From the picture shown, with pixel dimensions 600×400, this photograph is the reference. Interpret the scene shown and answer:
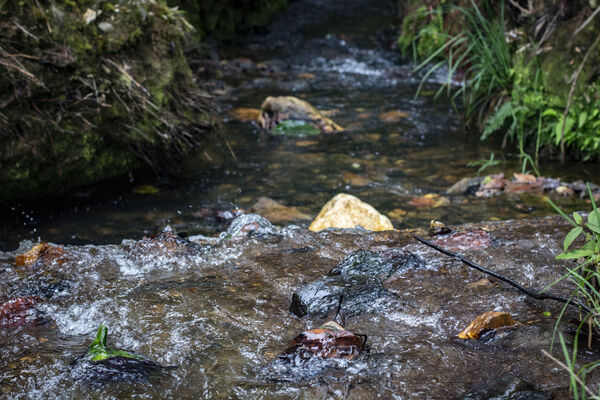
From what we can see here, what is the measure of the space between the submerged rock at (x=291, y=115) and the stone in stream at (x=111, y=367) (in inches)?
175

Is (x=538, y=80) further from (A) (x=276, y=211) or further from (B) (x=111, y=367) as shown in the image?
(B) (x=111, y=367)

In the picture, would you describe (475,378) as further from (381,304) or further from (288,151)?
(288,151)

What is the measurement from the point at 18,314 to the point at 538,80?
4534mm

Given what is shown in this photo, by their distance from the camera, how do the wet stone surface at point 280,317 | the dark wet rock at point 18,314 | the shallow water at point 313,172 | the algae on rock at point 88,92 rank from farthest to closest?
the shallow water at point 313,172 < the algae on rock at point 88,92 < the dark wet rock at point 18,314 < the wet stone surface at point 280,317

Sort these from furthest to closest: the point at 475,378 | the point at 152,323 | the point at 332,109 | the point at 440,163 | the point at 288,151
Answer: the point at 332,109, the point at 288,151, the point at 440,163, the point at 152,323, the point at 475,378

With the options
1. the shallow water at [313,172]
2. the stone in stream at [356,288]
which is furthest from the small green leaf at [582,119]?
the stone in stream at [356,288]

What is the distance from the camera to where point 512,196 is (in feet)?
14.0

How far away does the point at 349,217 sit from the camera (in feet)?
11.8

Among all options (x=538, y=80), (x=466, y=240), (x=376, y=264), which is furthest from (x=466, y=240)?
(x=538, y=80)

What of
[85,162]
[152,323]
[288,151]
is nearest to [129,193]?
[85,162]

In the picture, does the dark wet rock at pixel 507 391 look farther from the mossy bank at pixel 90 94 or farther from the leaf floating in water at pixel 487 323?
the mossy bank at pixel 90 94

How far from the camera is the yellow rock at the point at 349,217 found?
358 cm

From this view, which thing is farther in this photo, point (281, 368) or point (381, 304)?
point (381, 304)

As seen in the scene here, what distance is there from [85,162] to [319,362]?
285cm
